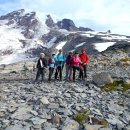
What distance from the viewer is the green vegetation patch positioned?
2520 centimetres

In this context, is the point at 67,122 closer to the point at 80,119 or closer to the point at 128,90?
the point at 80,119

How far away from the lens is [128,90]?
24.8 m

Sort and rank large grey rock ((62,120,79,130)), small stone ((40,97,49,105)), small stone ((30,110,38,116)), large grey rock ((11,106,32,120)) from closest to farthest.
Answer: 1. large grey rock ((62,120,79,130))
2. large grey rock ((11,106,32,120))
3. small stone ((30,110,38,116))
4. small stone ((40,97,49,105))

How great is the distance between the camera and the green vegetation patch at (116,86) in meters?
25.2

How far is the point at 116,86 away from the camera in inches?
1031

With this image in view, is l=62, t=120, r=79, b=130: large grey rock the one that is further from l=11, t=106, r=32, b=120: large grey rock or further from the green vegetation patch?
the green vegetation patch

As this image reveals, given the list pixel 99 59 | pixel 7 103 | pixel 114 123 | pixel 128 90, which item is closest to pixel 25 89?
pixel 7 103

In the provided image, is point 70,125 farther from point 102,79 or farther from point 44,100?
point 102,79

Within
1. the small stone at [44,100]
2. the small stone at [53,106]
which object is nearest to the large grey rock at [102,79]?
the small stone at [44,100]

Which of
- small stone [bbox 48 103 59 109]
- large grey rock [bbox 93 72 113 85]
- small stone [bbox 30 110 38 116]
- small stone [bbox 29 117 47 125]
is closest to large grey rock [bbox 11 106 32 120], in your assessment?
small stone [bbox 30 110 38 116]

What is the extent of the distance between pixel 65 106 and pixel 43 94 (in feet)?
10.5

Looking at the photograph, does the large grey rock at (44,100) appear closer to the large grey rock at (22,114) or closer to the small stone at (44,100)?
the small stone at (44,100)

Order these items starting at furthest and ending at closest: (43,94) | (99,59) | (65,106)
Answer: (99,59) → (43,94) → (65,106)

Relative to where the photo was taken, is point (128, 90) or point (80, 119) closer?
point (80, 119)
